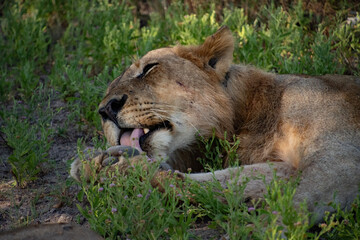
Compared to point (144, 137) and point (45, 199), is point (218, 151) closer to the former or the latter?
point (144, 137)

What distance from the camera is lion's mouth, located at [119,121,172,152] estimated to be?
4086 mm

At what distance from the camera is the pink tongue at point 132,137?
407 centimetres

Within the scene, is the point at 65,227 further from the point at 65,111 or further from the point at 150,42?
the point at 150,42

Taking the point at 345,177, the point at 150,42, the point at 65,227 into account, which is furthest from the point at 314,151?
the point at 150,42

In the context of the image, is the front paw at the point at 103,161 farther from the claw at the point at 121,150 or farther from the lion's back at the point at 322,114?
the lion's back at the point at 322,114

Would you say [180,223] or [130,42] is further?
[130,42]

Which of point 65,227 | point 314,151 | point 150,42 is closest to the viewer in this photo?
point 65,227

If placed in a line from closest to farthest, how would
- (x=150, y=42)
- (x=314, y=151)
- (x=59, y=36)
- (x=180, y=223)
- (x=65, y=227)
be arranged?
1. (x=65, y=227)
2. (x=180, y=223)
3. (x=314, y=151)
4. (x=150, y=42)
5. (x=59, y=36)

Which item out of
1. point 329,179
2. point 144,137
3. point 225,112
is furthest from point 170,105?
point 329,179

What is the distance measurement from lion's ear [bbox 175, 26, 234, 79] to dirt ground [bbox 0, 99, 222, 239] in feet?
4.08

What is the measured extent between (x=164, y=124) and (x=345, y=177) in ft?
4.30

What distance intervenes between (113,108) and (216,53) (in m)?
0.89

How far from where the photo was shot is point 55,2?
8266 millimetres

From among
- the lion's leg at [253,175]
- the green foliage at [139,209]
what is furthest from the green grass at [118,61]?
the lion's leg at [253,175]
